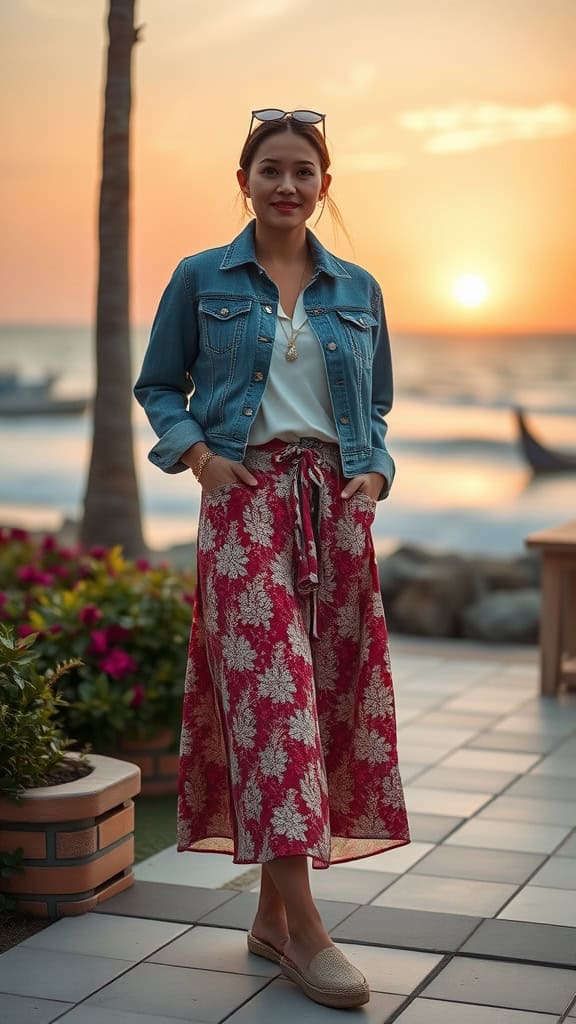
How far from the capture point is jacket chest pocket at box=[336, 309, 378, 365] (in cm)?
283

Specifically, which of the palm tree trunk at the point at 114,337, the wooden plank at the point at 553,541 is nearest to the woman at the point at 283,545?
the wooden plank at the point at 553,541

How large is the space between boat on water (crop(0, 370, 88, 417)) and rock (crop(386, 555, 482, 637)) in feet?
55.4

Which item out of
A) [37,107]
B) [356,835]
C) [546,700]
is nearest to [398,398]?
[37,107]

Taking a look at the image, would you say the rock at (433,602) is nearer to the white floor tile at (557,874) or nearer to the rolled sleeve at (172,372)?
the white floor tile at (557,874)

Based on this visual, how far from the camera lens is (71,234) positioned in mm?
17203

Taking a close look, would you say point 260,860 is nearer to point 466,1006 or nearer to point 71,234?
point 466,1006

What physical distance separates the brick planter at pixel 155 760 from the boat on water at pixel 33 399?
67.8 feet

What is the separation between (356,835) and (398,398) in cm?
2244

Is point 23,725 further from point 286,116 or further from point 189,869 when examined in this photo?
point 286,116

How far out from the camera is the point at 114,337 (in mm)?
6504

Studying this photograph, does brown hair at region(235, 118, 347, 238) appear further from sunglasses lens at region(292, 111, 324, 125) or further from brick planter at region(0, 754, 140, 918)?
brick planter at region(0, 754, 140, 918)

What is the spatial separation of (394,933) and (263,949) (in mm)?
320

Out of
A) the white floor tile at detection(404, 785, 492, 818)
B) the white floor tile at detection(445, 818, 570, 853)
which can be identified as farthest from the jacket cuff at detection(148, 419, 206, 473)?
the white floor tile at detection(404, 785, 492, 818)

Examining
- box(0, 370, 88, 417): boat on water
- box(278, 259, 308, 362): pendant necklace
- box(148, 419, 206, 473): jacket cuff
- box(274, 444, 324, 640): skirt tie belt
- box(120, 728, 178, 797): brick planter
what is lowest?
box(120, 728, 178, 797): brick planter
